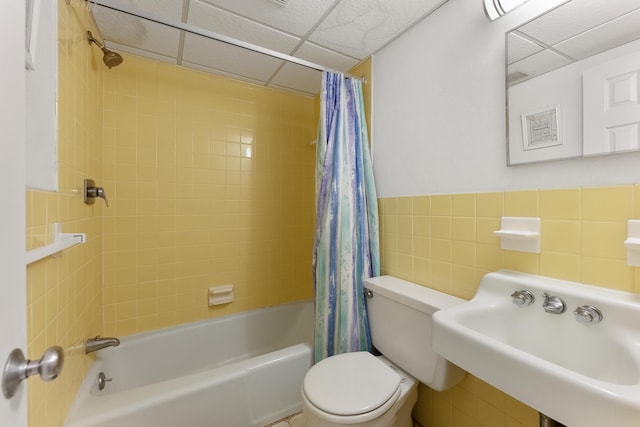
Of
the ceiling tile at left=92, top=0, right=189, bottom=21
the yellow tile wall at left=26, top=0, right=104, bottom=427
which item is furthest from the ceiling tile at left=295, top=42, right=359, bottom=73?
the yellow tile wall at left=26, top=0, right=104, bottom=427

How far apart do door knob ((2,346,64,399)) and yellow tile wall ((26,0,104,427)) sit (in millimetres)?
488

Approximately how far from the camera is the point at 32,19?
709 millimetres

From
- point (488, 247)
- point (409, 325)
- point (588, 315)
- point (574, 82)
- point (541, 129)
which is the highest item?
point (574, 82)

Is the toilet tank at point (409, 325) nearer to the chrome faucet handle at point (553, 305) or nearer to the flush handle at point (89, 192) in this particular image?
the chrome faucet handle at point (553, 305)

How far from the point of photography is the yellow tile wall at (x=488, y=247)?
770 millimetres

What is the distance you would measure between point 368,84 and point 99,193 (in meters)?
1.59

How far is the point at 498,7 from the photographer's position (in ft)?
3.22

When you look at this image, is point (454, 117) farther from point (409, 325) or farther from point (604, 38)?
point (409, 325)

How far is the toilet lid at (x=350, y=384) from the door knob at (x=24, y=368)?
0.81 m

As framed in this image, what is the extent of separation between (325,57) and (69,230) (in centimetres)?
159

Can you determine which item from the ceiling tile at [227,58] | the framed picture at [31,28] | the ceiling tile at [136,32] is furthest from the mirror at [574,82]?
the ceiling tile at [136,32]

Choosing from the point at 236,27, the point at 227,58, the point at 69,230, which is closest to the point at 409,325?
the point at 69,230

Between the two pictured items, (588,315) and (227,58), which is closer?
(588,315)

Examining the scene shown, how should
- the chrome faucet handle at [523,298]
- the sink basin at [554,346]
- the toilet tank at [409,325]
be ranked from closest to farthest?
the sink basin at [554,346] < the chrome faucet handle at [523,298] < the toilet tank at [409,325]
